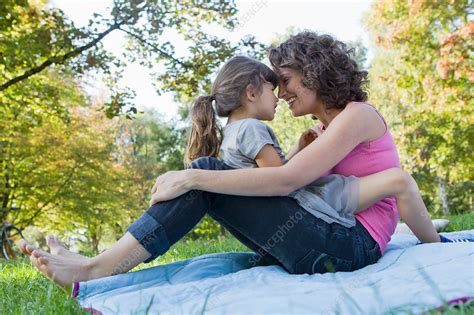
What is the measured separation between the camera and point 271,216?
2.23 meters

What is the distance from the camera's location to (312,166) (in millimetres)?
2258

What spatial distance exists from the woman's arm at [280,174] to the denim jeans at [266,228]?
60 millimetres

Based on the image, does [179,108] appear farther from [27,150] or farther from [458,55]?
[458,55]

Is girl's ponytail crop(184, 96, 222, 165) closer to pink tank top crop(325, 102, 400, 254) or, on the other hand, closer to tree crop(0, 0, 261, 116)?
pink tank top crop(325, 102, 400, 254)

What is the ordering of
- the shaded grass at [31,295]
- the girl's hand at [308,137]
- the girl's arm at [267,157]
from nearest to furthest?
the shaded grass at [31,295], the girl's arm at [267,157], the girl's hand at [308,137]

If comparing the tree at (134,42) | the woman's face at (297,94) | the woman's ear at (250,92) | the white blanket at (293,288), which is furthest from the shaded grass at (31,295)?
the tree at (134,42)

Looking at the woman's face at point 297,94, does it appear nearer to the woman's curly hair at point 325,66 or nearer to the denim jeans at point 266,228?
the woman's curly hair at point 325,66

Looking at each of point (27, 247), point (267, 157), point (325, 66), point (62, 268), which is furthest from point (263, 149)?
point (27, 247)

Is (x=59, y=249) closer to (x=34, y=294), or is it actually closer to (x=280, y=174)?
(x=34, y=294)

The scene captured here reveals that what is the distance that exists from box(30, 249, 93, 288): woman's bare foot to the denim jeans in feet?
0.98

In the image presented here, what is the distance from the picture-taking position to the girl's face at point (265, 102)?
2801 millimetres

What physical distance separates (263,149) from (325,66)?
0.62 metres

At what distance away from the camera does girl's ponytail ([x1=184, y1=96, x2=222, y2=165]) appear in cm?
271

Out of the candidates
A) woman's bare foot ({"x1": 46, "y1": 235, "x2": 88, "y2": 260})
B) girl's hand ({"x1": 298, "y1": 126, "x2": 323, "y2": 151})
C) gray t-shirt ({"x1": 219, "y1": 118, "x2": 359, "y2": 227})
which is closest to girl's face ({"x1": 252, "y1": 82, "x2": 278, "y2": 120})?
gray t-shirt ({"x1": 219, "y1": 118, "x2": 359, "y2": 227})
